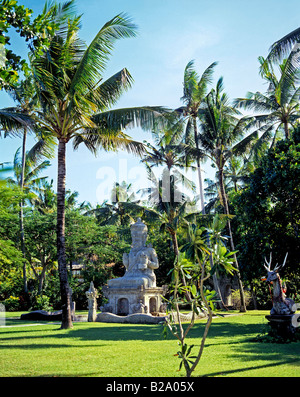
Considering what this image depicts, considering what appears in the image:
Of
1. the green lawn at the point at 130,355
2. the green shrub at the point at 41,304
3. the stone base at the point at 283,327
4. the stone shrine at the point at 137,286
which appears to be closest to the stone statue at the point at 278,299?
the stone base at the point at 283,327

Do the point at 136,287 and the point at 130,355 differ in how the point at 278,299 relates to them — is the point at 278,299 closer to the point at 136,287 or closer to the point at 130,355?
the point at 130,355

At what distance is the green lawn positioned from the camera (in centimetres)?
654

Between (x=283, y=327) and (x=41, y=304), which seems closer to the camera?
(x=283, y=327)

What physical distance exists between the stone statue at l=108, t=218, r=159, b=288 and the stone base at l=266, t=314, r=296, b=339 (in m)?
8.18

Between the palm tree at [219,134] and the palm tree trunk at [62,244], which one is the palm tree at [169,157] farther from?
the palm tree trunk at [62,244]

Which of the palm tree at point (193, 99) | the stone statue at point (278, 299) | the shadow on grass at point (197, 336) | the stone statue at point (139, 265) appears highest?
the palm tree at point (193, 99)

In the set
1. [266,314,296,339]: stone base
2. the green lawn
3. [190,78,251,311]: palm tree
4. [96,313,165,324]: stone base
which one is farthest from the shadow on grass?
[190,78,251,311]: palm tree

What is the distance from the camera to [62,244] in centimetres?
1292

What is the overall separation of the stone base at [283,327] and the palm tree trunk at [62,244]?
22.3 ft

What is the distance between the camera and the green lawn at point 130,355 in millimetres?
6543

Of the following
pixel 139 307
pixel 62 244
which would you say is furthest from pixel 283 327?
pixel 139 307

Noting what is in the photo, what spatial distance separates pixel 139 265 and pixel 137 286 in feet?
4.39
